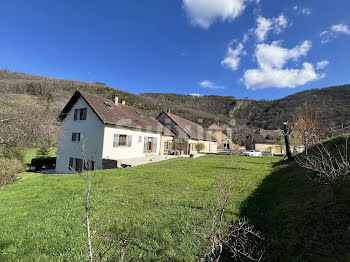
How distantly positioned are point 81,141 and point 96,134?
203 cm

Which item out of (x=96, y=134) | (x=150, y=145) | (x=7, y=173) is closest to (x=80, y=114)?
(x=96, y=134)

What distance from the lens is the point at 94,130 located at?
17.1 m

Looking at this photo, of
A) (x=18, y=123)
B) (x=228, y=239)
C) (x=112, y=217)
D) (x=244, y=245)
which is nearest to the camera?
(x=228, y=239)

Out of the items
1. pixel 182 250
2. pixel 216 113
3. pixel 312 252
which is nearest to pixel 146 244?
pixel 182 250

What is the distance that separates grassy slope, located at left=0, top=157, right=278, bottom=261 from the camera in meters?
3.74

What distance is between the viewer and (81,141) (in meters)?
17.6

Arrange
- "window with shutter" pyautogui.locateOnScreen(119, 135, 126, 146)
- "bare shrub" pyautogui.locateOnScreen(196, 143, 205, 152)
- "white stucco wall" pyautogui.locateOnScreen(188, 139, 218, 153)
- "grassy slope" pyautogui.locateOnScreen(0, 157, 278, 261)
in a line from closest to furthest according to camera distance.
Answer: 1. "grassy slope" pyautogui.locateOnScreen(0, 157, 278, 261)
2. "window with shutter" pyautogui.locateOnScreen(119, 135, 126, 146)
3. "bare shrub" pyautogui.locateOnScreen(196, 143, 205, 152)
4. "white stucco wall" pyautogui.locateOnScreen(188, 139, 218, 153)

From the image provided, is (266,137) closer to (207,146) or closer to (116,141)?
(207,146)

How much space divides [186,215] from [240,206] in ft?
6.62

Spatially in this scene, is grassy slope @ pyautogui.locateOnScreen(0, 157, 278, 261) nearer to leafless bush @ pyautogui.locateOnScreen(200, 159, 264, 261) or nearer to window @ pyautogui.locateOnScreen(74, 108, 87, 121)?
leafless bush @ pyautogui.locateOnScreen(200, 159, 264, 261)

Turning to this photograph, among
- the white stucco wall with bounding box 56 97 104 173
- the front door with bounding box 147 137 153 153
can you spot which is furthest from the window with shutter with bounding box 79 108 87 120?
the front door with bounding box 147 137 153 153

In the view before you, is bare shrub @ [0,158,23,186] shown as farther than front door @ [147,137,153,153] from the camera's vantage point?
No

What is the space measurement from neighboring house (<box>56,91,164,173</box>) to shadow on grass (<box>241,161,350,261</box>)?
13570 mm

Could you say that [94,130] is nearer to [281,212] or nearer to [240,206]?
[240,206]
